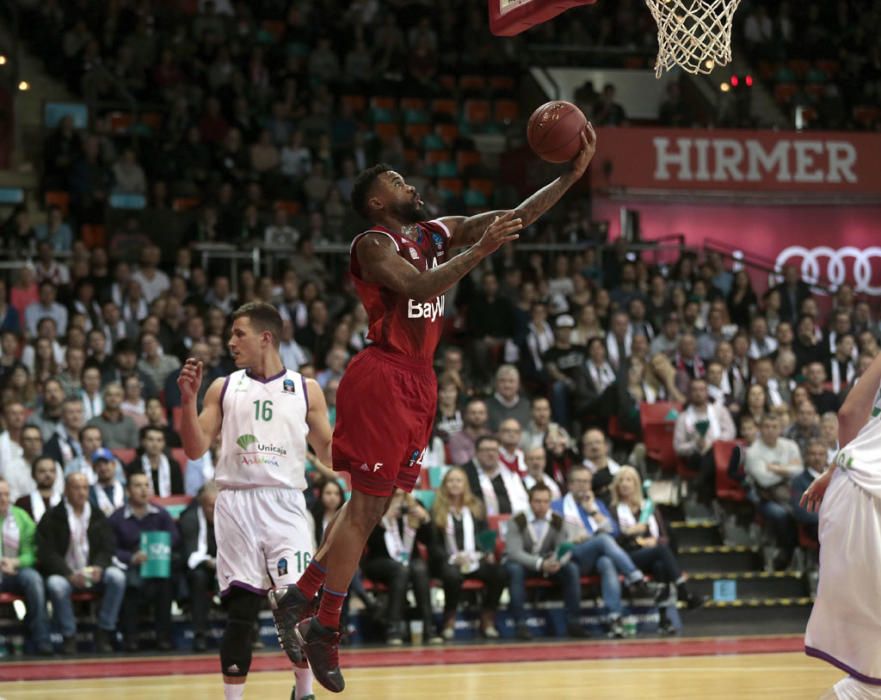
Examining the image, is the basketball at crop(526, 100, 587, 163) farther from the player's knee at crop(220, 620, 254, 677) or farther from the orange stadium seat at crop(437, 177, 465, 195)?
the orange stadium seat at crop(437, 177, 465, 195)

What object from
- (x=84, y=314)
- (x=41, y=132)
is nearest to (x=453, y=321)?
(x=84, y=314)

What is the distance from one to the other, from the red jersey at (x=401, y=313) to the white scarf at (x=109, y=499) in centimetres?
584

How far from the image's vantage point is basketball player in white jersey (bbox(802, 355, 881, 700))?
5.21 metres

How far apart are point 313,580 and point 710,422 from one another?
26.8ft

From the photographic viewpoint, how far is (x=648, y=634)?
11.8 m

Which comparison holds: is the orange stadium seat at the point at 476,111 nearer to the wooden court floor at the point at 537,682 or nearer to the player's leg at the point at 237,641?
the wooden court floor at the point at 537,682

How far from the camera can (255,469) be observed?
6.83 m

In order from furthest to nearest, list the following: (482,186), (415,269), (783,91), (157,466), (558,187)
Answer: (783,91) → (482,186) → (157,466) → (558,187) → (415,269)

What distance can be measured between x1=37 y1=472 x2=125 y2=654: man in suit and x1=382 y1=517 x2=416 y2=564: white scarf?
2.20 m

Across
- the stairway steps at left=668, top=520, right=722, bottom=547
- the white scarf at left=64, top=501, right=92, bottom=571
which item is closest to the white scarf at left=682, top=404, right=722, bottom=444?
the stairway steps at left=668, top=520, right=722, bottom=547

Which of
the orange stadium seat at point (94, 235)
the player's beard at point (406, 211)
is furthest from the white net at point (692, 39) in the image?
the orange stadium seat at point (94, 235)

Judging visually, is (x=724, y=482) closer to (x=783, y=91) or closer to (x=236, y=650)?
(x=236, y=650)

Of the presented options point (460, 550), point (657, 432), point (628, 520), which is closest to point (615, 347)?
point (657, 432)

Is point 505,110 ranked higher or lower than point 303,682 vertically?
higher
